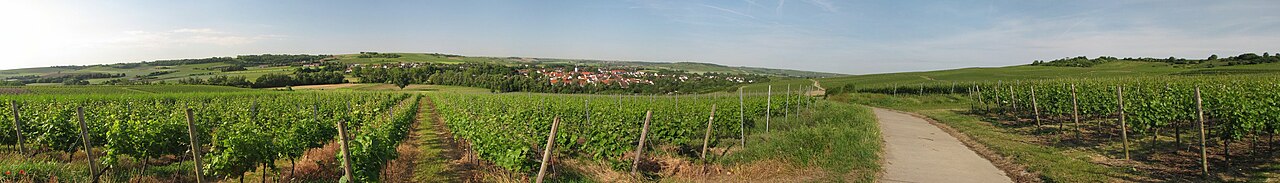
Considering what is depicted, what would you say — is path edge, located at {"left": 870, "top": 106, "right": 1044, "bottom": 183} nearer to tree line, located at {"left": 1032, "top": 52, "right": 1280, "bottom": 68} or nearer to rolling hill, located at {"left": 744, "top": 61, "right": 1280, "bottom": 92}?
rolling hill, located at {"left": 744, "top": 61, "right": 1280, "bottom": 92}

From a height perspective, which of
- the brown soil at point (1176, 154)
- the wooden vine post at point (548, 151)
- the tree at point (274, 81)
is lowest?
the tree at point (274, 81)

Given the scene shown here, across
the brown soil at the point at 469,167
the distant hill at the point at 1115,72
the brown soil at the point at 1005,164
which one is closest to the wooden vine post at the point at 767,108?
the brown soil at the point at 1005,164

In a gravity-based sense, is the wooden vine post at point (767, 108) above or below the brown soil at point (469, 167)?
above

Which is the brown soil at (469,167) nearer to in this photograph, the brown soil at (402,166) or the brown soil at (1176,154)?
the brown soil at (402,166)

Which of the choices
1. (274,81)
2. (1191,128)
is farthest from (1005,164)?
(274,81)

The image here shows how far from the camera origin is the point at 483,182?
749cm

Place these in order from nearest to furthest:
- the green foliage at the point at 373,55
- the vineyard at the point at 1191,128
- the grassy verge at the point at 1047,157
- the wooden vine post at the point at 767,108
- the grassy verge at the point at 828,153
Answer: the grassy verge at the point at 1047,157 → the grassy verge at the point at 828,153 → the vineyard at the point at 1191,128 → the wooden vine post at the point at 767,108 → the green foliage at the point at 373,55

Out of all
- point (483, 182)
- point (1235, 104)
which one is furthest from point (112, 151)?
point (1235, 104)

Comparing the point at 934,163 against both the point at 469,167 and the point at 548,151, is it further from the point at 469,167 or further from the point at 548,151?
the point at 469,167

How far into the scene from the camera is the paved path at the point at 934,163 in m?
7.61

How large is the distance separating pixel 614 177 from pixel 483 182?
176 cm

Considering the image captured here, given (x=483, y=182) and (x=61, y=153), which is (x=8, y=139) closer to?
(x=61, y=153)

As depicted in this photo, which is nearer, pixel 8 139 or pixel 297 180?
pixel 297 180

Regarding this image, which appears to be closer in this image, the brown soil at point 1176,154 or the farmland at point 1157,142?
the brown soil at point 1176,154
